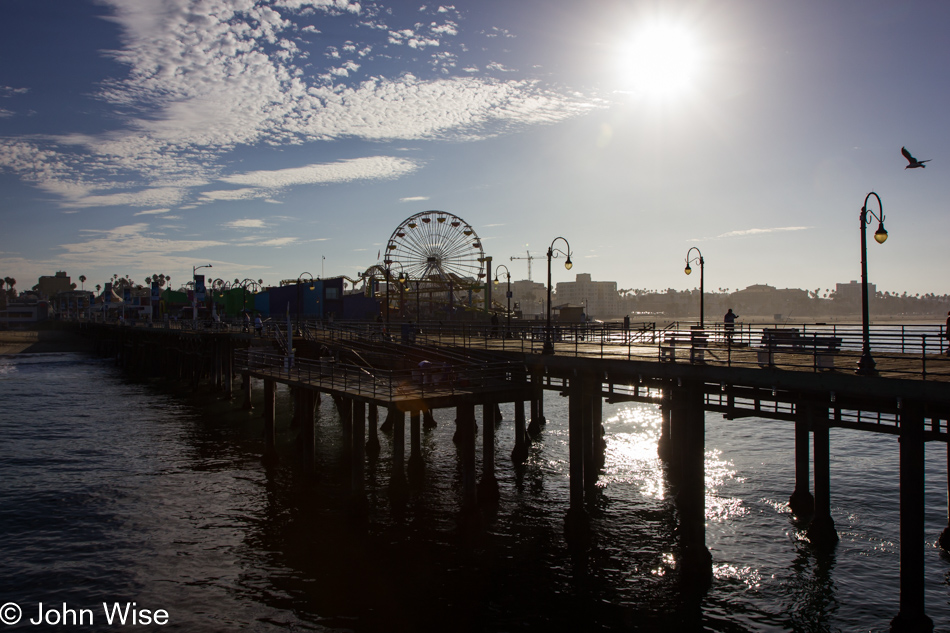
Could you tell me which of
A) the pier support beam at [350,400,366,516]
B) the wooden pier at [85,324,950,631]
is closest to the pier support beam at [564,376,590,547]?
the wooden pier at [85,324,950,631]

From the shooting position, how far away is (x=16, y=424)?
36.1 m

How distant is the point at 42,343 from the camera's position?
11594 centimetres

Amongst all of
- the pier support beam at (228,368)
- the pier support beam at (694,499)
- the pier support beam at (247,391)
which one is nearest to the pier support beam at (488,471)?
the pier support beam at (694,499)

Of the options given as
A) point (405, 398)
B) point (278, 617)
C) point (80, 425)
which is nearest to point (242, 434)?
point (80, 425)

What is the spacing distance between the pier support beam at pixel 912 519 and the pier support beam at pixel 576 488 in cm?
801

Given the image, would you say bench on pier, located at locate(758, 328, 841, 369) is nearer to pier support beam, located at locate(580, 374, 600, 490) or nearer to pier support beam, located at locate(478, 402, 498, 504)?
pier support beam, located at locate(580, 374, 600, 490)

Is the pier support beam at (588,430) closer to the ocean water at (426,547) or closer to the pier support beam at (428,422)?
the ocean water at (426,547)

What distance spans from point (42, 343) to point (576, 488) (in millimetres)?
133561

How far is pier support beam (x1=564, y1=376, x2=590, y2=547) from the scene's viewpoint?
1772 centimetres

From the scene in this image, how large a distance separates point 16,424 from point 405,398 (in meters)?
32.1

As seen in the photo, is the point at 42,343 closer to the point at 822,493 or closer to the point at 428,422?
the point at 428,422

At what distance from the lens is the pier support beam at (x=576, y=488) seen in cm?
1772

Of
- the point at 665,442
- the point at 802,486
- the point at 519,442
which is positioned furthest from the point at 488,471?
the point at 802,486

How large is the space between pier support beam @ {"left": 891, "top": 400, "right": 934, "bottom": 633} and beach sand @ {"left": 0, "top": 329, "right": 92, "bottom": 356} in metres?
116
